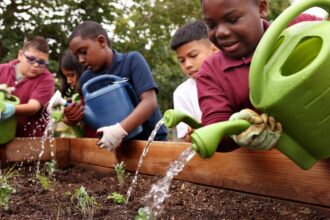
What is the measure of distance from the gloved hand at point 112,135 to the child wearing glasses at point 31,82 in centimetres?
109

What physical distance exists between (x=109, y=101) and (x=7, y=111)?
83 cm

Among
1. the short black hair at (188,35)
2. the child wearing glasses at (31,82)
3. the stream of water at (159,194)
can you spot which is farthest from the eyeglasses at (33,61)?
the stream of water at (159,194)

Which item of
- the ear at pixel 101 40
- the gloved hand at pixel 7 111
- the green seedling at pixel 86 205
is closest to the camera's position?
the green seedling at pixel 86 205

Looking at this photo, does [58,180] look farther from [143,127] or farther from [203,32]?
[203,32]

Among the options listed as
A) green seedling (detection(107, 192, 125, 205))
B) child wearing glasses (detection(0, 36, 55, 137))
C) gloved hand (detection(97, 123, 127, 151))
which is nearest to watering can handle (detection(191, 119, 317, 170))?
green seedling (detection(107, 192, 125, 205))

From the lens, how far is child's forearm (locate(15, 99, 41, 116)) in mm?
3053

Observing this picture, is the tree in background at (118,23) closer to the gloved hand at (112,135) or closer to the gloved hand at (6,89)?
the gloved hand at (6,89)

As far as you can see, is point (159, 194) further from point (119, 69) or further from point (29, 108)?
point (29, 108)

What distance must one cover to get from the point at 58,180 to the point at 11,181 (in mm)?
250

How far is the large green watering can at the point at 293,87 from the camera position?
1.04m

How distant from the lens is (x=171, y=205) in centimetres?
176

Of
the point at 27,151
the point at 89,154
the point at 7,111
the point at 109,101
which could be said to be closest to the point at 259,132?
the point at 109,101

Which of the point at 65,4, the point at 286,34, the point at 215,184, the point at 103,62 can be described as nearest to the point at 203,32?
the point at 103,62

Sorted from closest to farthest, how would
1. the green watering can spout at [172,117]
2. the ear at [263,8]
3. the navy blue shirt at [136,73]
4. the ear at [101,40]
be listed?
the green watering can spout at [172,117]
the ear at [263,8]
the navy blue shirt at [136,73]
the ear at [101,40]
